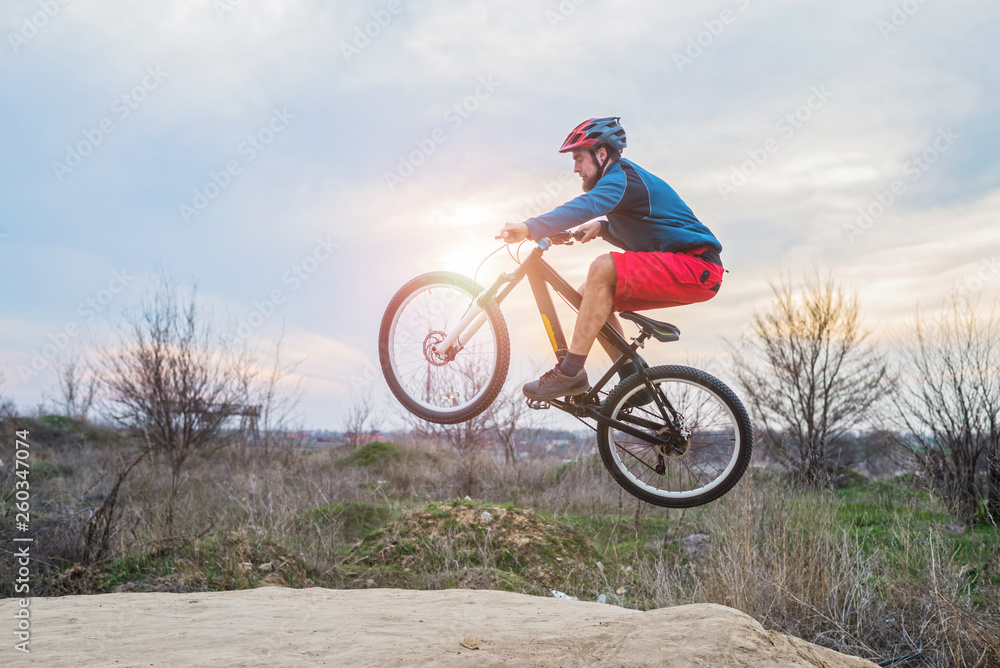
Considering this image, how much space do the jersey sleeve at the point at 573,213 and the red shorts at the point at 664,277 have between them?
0.29m

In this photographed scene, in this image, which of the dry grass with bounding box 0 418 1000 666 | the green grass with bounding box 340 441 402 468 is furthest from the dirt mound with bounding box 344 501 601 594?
the green grass with bounding box 340 441 402 468

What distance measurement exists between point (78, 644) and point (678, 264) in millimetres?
6434

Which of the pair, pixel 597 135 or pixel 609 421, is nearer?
pixel 597 135

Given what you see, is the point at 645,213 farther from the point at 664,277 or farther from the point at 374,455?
the point at 374,455

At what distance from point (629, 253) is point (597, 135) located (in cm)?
69

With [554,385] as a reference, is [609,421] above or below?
below

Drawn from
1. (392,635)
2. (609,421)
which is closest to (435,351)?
(609,421)

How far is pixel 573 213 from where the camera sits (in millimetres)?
3561

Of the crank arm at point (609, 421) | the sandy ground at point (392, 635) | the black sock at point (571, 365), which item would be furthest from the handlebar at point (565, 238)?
the sandy ground at point (392, 635)

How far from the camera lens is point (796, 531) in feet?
31.3

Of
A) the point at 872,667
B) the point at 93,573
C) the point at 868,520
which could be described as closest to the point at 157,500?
the point at 93,573

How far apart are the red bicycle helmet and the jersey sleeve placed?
1.11 feet

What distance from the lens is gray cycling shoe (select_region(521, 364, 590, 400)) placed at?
3863 mm

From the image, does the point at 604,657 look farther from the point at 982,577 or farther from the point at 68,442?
the point at 68,442
